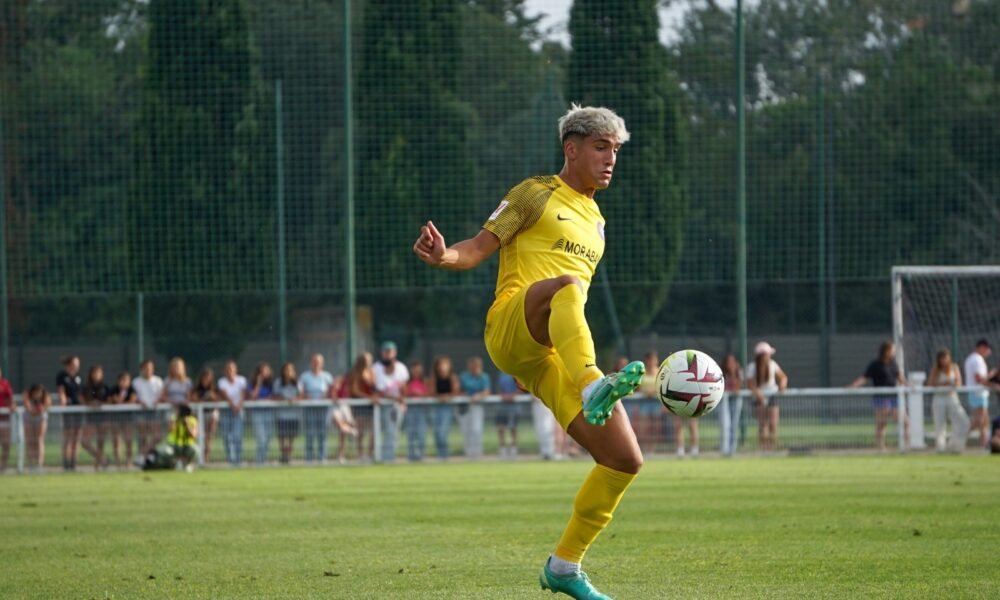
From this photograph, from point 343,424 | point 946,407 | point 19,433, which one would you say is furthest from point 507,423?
point 19,433

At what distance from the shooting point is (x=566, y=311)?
7.16 metres

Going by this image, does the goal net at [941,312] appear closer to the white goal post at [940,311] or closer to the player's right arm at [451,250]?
the white goal post at [940,311]

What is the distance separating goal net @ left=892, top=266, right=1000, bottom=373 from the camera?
81.5 ft

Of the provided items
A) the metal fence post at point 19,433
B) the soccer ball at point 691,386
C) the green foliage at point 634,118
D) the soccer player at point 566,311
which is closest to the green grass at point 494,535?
the soccer player at point 566,311

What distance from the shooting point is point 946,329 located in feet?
83.9

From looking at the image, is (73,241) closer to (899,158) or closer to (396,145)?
(396,145)

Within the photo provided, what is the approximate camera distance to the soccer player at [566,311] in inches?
281

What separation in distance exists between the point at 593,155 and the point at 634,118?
63.4 feet

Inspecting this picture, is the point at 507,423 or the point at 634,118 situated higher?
the point at 634,118

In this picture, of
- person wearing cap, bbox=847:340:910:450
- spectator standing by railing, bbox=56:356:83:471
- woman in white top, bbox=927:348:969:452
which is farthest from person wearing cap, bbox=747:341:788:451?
spectator standing by railing, bbox=56:356:83:471

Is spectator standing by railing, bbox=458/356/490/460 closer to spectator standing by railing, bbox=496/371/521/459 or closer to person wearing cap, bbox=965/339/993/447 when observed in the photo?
spectator standing by railing, bbox=496/371/521/459

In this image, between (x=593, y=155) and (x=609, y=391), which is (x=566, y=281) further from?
(x=593, y=155)

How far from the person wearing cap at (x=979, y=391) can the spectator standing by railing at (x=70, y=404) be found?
1318 cm

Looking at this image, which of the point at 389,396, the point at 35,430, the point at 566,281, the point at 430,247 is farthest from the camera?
the point at 389,396
